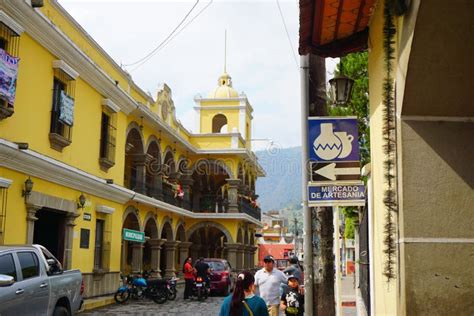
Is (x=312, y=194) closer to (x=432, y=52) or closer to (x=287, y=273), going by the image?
(x=432, y=52)

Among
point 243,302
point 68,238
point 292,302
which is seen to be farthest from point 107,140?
point 243,302

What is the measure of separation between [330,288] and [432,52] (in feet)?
13.0

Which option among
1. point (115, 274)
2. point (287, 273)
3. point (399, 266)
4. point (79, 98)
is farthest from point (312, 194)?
point (115, 274)

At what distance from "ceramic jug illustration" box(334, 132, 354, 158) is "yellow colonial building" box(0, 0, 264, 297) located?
814 centimetres

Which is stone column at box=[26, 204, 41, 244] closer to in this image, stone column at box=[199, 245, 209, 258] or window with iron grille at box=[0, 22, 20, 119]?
window with iron grille at box=[0, 22, 20, 119]

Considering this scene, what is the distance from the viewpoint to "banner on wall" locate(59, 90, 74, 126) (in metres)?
15.6

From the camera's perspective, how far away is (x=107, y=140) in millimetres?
19578

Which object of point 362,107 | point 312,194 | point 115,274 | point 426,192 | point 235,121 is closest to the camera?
point 426,192

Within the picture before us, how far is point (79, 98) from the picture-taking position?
17109 millimetres

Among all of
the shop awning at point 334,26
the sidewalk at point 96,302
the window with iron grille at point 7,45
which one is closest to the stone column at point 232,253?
the sidewalk at point 96,302

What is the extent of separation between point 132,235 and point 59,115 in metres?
7.37

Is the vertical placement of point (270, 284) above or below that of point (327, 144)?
below

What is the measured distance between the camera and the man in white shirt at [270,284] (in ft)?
32.2

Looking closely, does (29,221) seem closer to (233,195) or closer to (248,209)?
(233,195)
